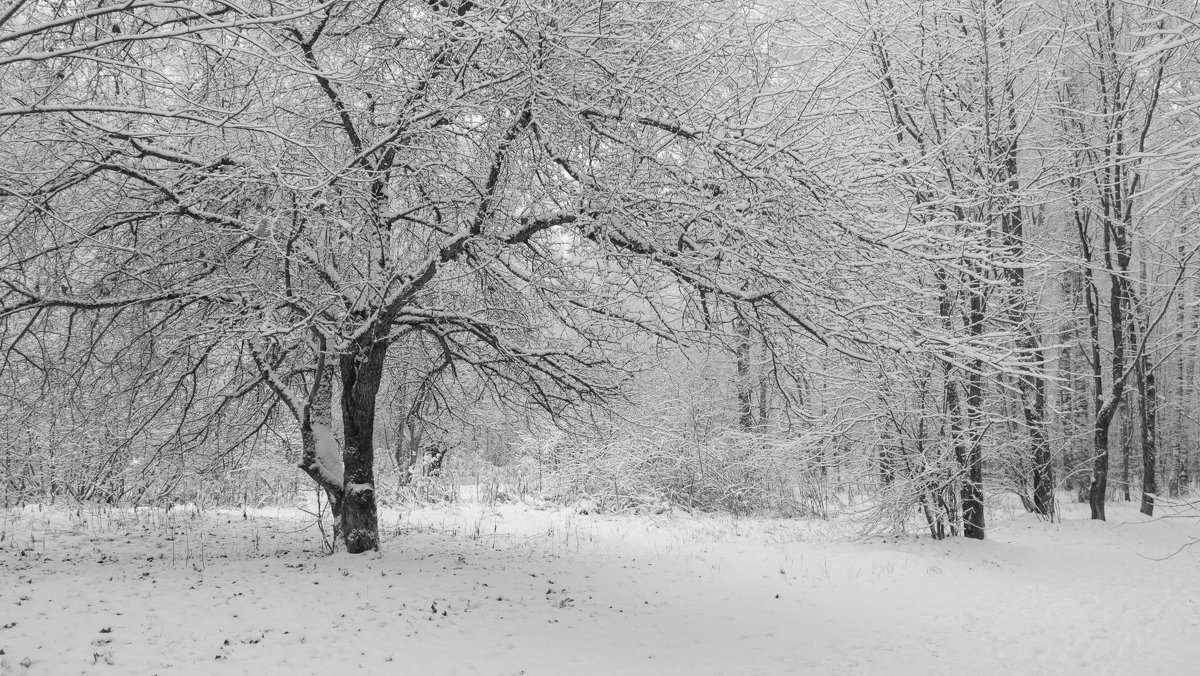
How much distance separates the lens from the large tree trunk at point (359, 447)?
24.6ft

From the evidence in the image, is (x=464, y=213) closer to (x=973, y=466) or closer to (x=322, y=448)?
(x=322, y=448)

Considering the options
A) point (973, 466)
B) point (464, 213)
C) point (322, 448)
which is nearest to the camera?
point (464, 213)

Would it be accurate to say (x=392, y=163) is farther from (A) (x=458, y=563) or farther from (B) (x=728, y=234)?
(A) (x=458, y=563)

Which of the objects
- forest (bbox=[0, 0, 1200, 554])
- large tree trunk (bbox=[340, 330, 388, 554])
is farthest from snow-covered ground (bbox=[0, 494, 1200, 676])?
forest (bbox=[0, 0, 1200, 554])

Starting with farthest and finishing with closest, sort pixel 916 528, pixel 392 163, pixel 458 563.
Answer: pixel 916 528 < pixel 458 563 < pixel 392 163

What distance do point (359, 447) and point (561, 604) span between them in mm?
2721

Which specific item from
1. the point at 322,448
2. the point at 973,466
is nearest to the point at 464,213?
the point at 322,448

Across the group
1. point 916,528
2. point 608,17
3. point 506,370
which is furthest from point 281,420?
point 916,528

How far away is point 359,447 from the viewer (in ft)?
24.8

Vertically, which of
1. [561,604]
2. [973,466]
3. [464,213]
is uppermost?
[464,213]

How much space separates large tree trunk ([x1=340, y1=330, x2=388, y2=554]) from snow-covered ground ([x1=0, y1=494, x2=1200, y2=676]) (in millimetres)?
332

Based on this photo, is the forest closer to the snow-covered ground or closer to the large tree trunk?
the large tree trunk

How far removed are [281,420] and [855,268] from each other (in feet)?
25.6

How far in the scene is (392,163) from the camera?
6.59 m
